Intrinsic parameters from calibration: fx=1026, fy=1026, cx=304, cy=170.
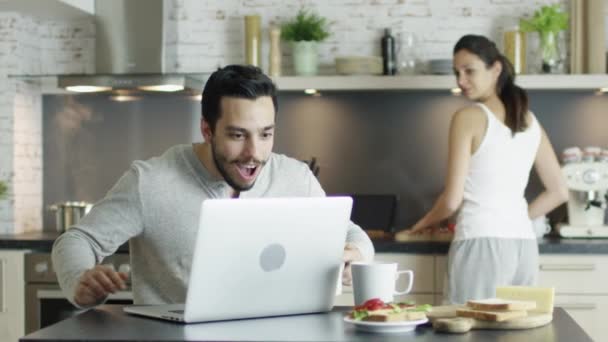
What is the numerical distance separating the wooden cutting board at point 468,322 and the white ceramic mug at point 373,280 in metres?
0.11

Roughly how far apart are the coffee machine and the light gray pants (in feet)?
2.46

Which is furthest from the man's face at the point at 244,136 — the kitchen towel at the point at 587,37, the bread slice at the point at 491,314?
the kitchen towel at the point at 587,37

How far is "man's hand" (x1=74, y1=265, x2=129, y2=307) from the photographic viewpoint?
2.43m

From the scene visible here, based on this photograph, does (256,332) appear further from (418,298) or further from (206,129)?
(418,298)

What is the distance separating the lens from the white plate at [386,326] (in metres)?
2.36

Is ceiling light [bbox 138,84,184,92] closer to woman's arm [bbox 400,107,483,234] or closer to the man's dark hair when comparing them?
woman's arm [bbox 400,107,483,234]

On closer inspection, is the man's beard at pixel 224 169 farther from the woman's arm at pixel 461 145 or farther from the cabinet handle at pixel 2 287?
the cabinet handle at pixel 2 287

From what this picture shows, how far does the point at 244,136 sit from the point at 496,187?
1791 millimetres

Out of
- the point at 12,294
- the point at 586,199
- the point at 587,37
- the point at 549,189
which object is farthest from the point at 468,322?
the point at 587,37

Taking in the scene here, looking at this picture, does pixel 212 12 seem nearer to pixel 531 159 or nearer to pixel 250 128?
pixel 531 159

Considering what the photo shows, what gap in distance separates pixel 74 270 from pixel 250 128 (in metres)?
0.59

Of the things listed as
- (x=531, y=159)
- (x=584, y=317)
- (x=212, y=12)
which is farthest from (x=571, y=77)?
(x=212, y=12)

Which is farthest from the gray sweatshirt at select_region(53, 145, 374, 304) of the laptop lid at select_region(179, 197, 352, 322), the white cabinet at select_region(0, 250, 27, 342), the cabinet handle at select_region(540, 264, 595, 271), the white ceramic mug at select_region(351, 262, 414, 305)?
the white cabinet at select_region(0, 250, 27, 342)

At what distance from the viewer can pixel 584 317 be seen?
464 centimetres
